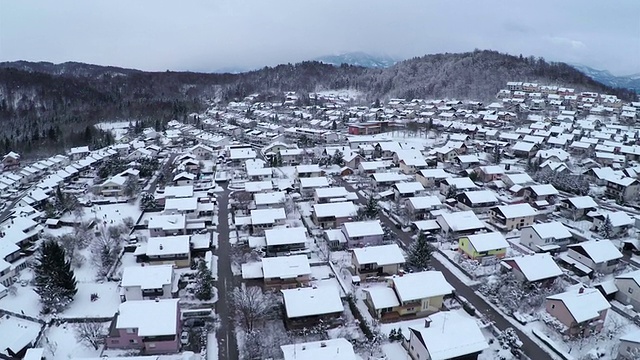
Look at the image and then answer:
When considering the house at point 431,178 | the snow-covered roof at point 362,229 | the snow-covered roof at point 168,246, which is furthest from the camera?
the house at point 431,178

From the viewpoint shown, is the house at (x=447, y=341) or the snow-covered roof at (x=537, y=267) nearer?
the house at (x=447, y=341)

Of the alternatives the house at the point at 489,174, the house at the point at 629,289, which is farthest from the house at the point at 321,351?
the house at the point at 489,174

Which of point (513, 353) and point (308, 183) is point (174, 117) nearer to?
point (308, 183)

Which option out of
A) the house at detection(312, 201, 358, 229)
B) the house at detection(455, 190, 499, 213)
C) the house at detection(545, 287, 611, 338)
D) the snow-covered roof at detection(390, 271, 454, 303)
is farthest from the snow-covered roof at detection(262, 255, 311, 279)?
the house at detection(455, 190, 499, 213)

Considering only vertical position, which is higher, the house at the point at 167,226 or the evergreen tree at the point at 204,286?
the house at the point at 167,226

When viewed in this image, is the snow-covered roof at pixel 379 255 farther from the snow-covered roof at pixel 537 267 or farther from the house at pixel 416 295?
the snow-covered roof at pixel 537 267

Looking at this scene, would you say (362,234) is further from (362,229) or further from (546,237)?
(546,237)

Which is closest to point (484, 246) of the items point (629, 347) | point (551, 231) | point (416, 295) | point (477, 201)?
point (551, 231)
